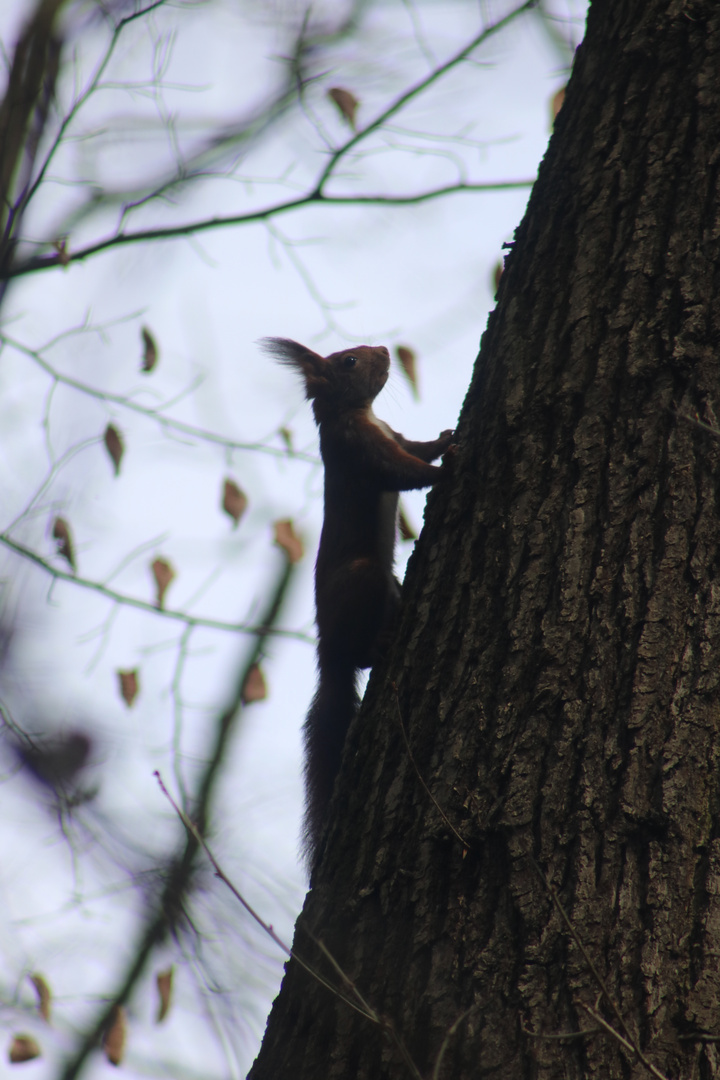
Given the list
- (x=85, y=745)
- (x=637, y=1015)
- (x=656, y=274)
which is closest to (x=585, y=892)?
(x=637, y=1015)

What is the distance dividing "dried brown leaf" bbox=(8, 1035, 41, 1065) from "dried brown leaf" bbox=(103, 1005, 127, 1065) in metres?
0.36

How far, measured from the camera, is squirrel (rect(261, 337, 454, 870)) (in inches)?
121

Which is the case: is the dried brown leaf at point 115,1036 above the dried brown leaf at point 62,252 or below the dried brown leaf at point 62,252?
below

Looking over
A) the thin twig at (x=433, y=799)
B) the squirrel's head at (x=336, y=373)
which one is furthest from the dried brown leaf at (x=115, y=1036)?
the thin twig at (x=433, y=799)

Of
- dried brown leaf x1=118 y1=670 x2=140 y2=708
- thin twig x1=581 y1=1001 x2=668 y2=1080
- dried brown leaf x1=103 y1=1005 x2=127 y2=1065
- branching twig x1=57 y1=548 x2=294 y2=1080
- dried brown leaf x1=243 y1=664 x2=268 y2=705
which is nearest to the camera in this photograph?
thin twig x1=581 y1=1001 x2=668 y2=1080

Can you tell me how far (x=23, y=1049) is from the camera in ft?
15.1

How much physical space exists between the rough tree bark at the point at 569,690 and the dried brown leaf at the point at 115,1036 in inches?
140

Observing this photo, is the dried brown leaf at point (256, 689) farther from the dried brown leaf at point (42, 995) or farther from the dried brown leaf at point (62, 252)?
the dried brown leaf at point (62, 252)

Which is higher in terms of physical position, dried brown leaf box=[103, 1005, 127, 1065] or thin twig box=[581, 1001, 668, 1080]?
thin twig box=[581, 1001, 668, 1080]

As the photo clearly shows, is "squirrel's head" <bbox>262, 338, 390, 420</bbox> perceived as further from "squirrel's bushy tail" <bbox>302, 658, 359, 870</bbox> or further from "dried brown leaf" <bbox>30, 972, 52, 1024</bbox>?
"dried brown leaf" <bbox>30, 972, 52, 1024</bbox>

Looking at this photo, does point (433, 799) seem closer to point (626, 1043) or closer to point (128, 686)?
point (626, 1043)

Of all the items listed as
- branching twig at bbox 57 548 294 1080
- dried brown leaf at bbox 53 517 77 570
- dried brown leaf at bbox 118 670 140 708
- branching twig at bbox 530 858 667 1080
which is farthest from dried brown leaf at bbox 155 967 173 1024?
branching twig at bbox 530 858 667 1080

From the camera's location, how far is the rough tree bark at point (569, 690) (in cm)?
130

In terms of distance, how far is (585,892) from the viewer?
53.0 inches
